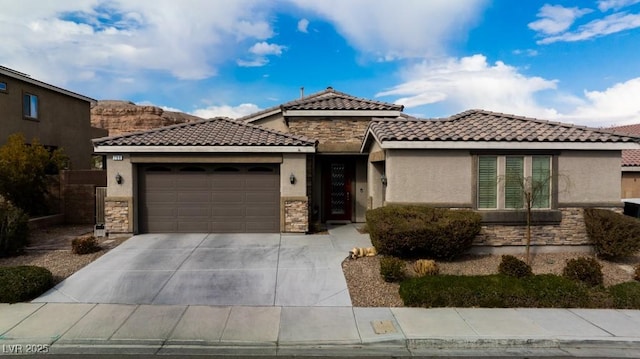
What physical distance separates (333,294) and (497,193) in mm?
5460

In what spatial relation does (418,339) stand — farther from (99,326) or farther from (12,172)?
(12,172)

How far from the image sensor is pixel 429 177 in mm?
9992

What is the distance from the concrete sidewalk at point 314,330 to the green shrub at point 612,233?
2680 millimetres

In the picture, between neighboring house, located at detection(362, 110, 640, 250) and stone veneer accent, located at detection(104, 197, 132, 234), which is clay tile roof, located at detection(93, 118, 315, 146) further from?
neighboring house, located at detection(362, 110, 640, 250)

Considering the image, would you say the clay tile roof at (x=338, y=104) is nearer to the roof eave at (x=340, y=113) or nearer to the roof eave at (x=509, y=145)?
the roof eave at (x=340, y=113)

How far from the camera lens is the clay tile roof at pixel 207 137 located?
11.7 meters

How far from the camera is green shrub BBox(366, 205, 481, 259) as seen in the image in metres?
8.44

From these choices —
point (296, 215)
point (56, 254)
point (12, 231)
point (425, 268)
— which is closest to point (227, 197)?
point (296, 215)

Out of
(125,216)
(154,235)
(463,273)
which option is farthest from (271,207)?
(463,273)

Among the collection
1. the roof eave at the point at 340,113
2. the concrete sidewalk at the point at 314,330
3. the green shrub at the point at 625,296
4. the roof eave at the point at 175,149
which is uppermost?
the roof eave at the point at 340,113

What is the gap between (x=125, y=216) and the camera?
11656 millimetres

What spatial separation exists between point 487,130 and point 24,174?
14942mm

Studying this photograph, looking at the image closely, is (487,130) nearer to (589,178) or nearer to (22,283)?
(589,178)

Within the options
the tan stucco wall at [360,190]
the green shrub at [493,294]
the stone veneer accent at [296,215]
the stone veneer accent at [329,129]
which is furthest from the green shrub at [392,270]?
the stone veneer accent at [329,129]
